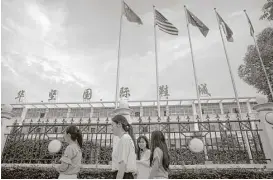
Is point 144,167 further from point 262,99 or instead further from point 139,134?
point 262,99

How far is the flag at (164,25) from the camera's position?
1031 centimetres

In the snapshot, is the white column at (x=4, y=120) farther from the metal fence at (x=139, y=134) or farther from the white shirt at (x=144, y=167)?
the white shirt at (x=144, y=167)

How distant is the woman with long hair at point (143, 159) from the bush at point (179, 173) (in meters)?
2.00

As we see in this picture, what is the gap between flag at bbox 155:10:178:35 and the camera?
33.8 ft

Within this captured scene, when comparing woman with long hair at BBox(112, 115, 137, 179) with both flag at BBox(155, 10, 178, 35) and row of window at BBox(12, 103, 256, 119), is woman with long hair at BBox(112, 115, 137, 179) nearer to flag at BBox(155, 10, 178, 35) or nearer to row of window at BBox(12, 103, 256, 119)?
flag at BBox(155, 10, 178, 35)

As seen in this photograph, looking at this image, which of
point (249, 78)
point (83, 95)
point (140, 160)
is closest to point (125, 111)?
point (140, 160)

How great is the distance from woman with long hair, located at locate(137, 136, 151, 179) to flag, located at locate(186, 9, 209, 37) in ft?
29.0

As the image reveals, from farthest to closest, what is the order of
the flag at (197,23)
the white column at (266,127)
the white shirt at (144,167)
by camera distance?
the flag at (197,23) < the white column at (266,127) < the white shirt at (144,167)

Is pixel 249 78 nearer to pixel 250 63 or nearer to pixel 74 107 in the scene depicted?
pixel 250 63

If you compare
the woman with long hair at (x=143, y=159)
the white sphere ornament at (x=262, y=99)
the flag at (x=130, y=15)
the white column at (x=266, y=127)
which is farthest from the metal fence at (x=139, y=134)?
the flag at (x=130, y=15)

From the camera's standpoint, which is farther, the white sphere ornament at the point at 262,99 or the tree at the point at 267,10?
the tree at the point at 267,10

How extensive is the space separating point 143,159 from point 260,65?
49.3 ft

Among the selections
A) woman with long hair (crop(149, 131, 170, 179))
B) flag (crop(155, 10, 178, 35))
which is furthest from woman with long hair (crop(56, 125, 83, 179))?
flag (crop(155, 10, 178, 35))

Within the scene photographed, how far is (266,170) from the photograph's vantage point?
534 cm
